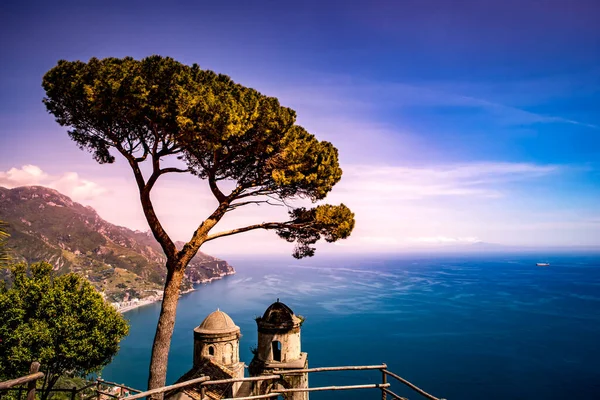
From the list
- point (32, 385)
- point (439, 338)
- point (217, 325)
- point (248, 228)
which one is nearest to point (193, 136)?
point (248, 228)

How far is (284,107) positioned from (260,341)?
38.2 ft

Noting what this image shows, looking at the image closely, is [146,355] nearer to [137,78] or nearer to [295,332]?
[295,332]

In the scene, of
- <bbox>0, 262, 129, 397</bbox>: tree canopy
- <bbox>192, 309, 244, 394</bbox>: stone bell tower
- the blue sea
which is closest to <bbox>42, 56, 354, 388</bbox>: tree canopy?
<bbox>192, 309, 244, 394</bbox>: stone bell tower

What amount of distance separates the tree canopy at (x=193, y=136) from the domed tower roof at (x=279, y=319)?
215 inches

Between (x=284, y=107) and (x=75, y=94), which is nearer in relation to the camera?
(x=75, y=94)

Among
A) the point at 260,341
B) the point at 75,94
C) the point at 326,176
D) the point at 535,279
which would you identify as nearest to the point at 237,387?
the point at 260,341

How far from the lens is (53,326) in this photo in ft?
62.7

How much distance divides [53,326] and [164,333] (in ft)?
43.3

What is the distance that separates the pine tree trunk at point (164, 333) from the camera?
1041cm

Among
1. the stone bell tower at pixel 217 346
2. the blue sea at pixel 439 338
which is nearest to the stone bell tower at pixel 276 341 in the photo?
the stone bell tower at pixel 217 346

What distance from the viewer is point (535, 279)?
6801 inches

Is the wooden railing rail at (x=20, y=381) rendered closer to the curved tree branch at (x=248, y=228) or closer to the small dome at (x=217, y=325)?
the curved tree branch at (x=248, y=228)

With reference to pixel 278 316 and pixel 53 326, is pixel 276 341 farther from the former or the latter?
pixel 53 326

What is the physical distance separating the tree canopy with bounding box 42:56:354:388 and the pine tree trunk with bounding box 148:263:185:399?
0.10 feet
